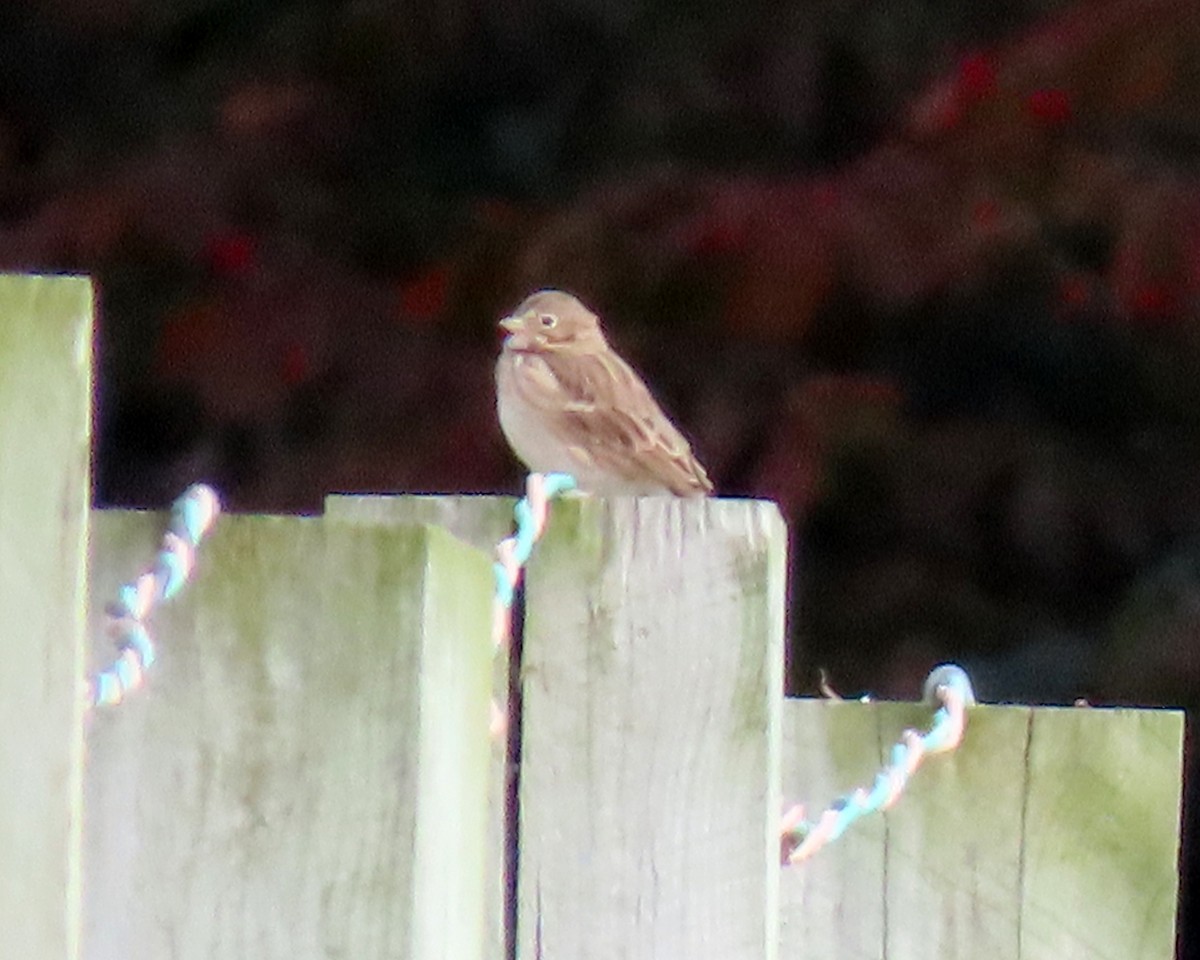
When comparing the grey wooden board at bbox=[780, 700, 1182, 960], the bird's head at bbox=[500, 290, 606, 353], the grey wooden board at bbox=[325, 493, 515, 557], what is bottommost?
the grey wooden board at bbox=[780, 700, 1182, 960]

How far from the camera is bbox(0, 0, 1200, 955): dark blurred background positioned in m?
4.75

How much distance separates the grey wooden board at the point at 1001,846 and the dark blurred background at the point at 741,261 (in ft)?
8.83

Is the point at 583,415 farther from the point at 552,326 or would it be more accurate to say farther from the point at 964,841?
the point at 964,841

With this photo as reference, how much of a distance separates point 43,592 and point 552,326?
10.4ft

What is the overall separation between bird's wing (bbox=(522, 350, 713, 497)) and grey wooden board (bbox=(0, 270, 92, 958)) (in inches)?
89.0

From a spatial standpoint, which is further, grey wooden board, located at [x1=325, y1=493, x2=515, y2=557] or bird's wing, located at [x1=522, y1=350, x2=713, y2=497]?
bird's wing, located at [x1=522, y1=350, x2=713, y2=497]

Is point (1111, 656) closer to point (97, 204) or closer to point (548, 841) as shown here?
point (97, 204)

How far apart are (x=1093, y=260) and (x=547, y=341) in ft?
3.96

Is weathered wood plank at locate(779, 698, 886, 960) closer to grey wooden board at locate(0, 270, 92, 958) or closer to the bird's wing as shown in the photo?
grey wooden board at locate(0, 270, 92, 958)

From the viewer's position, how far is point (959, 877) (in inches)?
79.7

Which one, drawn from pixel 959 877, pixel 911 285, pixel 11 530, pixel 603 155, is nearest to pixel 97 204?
pixel 603 155

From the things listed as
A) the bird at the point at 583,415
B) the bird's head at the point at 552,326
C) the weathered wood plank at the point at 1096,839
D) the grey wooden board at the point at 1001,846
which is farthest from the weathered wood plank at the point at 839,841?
the bird's head at the point at 552,326

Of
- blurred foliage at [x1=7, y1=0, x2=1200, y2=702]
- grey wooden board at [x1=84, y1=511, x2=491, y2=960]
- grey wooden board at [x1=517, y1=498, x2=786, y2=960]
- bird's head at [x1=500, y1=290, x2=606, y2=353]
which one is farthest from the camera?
blurred foliage at [x1=7, y1=0, x2=1200, y2=702]

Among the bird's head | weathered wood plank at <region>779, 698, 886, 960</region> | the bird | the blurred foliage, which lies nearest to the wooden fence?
weathered wood plank at <region>779, 698, 886, 960</region>
